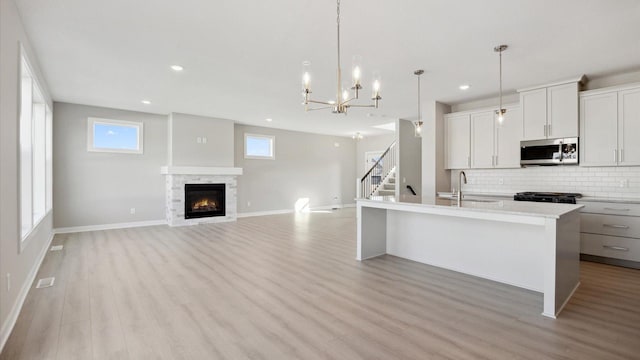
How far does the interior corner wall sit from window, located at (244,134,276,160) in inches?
196

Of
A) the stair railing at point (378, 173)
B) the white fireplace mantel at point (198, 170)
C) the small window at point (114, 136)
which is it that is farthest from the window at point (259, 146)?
the stair railing at point (378, 173)

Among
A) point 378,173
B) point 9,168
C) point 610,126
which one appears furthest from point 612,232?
point 378,173

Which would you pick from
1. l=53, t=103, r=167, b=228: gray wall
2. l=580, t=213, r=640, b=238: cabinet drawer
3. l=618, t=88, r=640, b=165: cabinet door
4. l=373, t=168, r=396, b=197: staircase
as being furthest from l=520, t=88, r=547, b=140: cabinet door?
l=53, t=103, r=167, b=228: gray wall

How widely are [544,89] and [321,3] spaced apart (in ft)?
14.2

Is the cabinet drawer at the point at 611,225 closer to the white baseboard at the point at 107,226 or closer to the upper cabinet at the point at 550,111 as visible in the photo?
the upper cabinet at the point at 550,111

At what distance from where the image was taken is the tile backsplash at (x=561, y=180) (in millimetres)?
4656

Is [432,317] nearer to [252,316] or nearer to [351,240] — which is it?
[252,316]

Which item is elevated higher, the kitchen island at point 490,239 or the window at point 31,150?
the window at point 31,150

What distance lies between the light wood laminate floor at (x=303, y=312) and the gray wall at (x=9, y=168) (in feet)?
0.80

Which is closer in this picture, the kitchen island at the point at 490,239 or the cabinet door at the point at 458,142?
the kitchen island at the point at 490,239

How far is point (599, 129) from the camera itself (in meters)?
4.64

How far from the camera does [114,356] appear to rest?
6.91ft

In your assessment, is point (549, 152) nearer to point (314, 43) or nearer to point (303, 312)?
point (314, 43)

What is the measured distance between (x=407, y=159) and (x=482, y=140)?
239 cm
